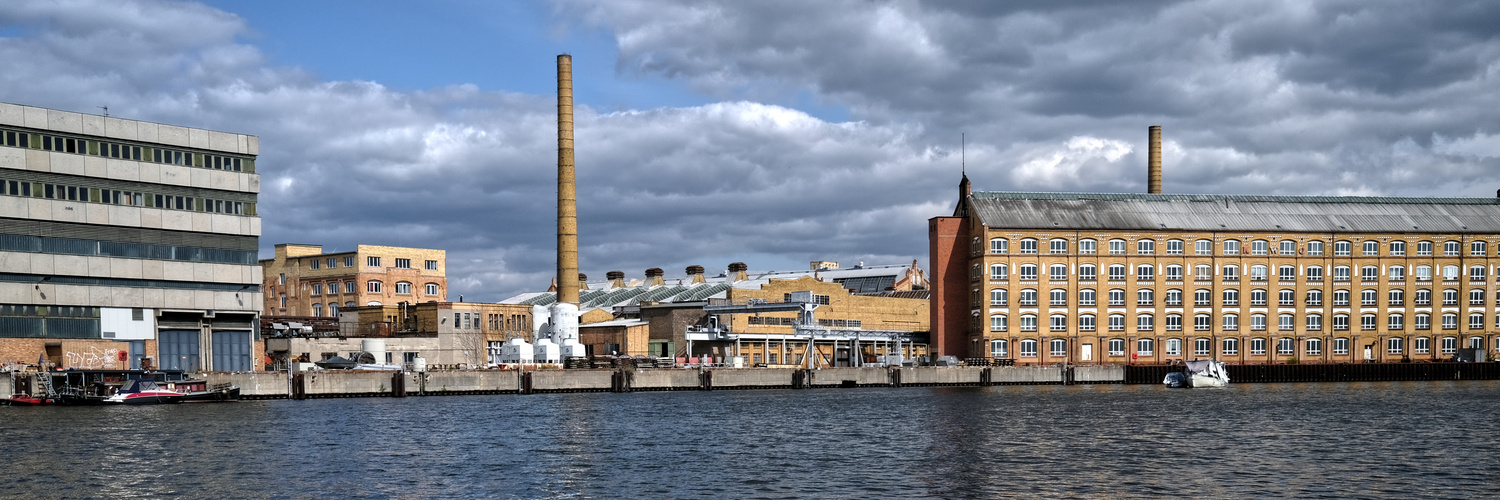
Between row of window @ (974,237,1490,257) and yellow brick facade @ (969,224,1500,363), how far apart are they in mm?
102

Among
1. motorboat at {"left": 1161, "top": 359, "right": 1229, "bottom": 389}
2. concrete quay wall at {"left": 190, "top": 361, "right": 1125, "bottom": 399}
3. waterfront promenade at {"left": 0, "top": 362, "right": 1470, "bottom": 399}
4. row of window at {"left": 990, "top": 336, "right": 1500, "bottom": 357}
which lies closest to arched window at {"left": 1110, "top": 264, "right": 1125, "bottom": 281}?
row of window at {"left": 990, "top": 336, "right": 1500, "bottom": 357}

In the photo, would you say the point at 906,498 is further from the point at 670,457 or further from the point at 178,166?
the point at 178,166

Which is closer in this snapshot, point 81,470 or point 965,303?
point 81,470

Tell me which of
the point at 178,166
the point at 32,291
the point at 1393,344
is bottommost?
the point at 1393,344

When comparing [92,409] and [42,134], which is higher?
[42,134]

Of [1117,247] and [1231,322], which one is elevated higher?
[1117,247]

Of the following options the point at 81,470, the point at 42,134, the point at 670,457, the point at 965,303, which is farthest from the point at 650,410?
the point at 965,303

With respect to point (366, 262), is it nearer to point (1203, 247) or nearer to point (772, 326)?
point (772, 326)

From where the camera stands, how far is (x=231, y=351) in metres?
109

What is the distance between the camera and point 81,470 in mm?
49500

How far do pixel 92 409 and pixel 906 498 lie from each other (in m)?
60.0

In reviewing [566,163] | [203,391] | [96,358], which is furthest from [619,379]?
[96,358]

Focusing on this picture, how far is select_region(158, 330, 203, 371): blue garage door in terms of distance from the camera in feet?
342

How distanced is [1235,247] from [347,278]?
9755 centimetres
